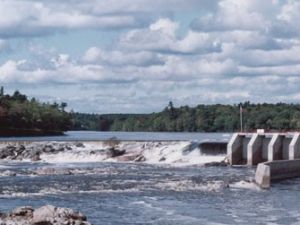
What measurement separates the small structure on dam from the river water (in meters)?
4.88

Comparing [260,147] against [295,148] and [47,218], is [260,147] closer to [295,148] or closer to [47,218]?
[295,148]

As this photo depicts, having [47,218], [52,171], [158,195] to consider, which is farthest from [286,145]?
[47,218]

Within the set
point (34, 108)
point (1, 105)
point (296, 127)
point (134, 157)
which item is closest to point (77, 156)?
point (134, 157)

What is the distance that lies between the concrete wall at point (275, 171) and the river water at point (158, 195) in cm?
80

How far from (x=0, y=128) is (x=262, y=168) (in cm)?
11386

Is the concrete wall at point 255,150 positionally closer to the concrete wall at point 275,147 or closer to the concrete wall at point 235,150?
the concrete wall at point 235,150

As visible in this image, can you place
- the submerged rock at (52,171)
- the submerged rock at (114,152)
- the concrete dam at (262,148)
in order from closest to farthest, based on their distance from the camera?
the submerged rock at (52,171)
the concrete dam at (262,148)
the submerged rock at (114,152)

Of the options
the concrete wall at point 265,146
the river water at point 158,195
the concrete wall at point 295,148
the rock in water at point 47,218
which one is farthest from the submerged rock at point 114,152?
the rock in water at point 47,218

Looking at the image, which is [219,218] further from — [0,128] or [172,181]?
[0,128]

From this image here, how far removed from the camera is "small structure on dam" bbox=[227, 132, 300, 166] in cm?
7606

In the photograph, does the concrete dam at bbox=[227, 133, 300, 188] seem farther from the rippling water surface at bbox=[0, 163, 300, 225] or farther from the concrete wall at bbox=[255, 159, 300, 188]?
the concrete wall at bbox=[255, 159, 300, 188]

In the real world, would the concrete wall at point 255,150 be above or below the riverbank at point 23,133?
below

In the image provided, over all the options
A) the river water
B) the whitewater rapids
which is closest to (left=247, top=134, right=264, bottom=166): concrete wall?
the whitewater rapids

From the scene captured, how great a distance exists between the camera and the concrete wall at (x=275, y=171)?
5681 cm
